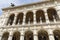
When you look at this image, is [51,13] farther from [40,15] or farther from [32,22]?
[32,22]

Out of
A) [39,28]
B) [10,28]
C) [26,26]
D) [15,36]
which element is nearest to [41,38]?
[39,28]

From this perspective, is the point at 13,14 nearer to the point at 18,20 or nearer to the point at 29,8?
the point at 18,20

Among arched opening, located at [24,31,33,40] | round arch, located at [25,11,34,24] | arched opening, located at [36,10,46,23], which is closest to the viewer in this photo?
arched opening, located at [24,31,33,40]

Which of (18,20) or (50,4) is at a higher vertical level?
(50,4)

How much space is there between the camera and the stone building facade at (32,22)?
13.0 m

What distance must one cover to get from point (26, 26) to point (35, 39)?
Answer: 272 cm

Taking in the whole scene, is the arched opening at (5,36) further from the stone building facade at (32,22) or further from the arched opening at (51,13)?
the arched opening at (51,13)

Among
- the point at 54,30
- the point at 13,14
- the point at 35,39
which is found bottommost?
the point at 35,39

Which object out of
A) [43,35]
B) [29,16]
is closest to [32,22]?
[29,16]

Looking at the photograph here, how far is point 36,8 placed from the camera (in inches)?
646

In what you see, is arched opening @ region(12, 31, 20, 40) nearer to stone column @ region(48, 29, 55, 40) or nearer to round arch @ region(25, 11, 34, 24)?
round arch @ region(25, 11, 34, 24)

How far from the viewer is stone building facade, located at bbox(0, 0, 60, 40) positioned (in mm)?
13043

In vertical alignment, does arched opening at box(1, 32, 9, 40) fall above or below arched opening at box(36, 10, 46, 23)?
below

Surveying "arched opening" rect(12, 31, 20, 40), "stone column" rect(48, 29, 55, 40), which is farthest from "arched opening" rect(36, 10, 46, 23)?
"arched opening" rect(12, 31, 20, 40)
